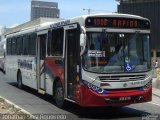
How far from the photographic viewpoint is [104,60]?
1245 centimetres

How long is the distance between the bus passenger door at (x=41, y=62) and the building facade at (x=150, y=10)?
45.8 meters

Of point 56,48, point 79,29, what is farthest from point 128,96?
point 56,48

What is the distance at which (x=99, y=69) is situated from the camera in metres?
12.3

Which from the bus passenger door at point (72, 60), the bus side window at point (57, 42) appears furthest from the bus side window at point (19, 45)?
the bus passenger door at point (72, 60)

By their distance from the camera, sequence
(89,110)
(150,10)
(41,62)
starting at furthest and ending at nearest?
1. (150,10)
2. (41,62)
3. (89,110)

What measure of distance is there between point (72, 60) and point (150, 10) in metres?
55.0

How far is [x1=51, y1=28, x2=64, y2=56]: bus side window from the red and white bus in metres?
0.03

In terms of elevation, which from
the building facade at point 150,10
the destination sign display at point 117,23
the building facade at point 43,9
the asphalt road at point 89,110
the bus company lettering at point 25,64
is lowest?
the asphalt road at point 89,110

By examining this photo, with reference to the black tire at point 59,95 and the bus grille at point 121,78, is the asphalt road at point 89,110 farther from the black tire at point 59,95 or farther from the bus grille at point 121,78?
the bus grille at point 121,78

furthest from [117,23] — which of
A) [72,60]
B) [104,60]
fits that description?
[72,60]

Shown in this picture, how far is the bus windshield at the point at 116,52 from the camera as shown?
12367mm

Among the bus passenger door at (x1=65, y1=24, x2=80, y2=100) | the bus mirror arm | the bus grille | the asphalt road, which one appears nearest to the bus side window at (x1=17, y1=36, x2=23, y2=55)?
the asphalt road

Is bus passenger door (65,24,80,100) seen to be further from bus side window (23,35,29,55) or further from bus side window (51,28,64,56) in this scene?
bus side window (23,35,29,55)

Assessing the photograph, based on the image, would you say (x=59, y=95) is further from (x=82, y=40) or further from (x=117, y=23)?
(x=117, y=23)
